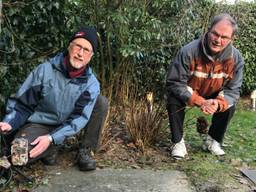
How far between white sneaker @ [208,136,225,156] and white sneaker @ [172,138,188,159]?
1.01 ft

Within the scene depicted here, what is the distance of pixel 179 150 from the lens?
14.7 ft

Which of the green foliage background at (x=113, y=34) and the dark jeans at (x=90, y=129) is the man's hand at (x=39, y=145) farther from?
the green foliage background at (x=113, y=34)

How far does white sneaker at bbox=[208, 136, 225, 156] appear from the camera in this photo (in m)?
4.66

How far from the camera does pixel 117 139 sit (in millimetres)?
4879

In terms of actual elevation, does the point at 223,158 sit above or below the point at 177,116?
below

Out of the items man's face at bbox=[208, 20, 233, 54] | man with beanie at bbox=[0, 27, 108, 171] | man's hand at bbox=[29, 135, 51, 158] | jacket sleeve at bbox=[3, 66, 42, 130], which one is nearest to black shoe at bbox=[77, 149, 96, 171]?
man with beanie at bbox=[0, 27, 108, 171]

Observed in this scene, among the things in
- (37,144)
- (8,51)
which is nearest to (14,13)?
(8,51)

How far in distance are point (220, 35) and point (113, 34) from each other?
1.51 m

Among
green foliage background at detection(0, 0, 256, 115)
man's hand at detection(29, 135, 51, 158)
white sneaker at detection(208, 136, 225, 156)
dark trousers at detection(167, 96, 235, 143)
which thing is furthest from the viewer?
white sneaker at detection(208, 136, 225, 156)

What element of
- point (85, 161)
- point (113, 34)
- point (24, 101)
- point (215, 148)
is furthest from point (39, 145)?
point (113, 34)

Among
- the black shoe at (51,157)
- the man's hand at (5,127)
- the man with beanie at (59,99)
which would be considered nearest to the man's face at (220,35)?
the man with beanie at (59,99)

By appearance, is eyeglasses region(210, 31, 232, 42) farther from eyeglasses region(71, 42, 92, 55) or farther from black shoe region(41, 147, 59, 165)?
black shoe region(41, 147, 59, 165)

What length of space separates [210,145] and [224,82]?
0.63 m

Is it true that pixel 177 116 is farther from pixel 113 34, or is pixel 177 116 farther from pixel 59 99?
pixel 113 34
